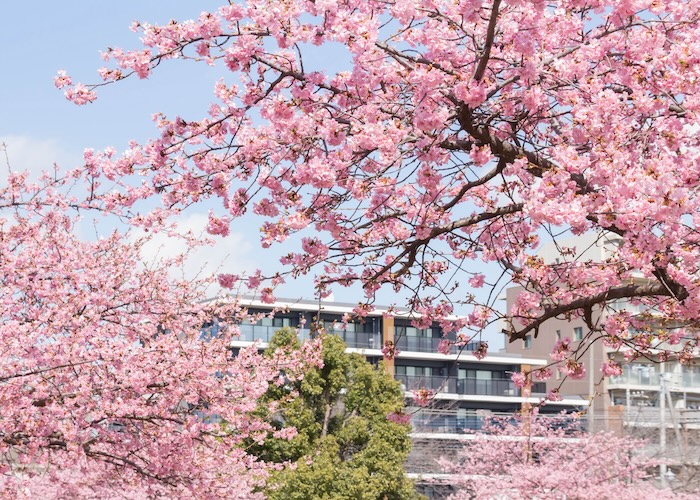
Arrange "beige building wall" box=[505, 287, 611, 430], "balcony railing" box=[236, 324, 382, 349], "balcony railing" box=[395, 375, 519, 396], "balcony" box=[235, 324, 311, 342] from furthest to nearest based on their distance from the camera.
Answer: "balcony railing" box=[395, 375, 519, 396], "beige building wall" box=[505, 287, 611, 430], "balcony railing" box=[236, 324, 382, 349], "balcony" box=[235, 324, 311, 342]

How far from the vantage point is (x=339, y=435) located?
28.1m

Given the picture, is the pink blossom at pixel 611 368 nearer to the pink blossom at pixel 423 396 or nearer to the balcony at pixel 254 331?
the pink blossom at pixel 423 396

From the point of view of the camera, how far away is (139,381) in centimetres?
1040

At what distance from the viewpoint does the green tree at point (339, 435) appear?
26.3 metres

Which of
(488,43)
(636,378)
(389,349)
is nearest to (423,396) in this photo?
(389,349)

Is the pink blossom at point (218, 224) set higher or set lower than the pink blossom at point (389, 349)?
higher

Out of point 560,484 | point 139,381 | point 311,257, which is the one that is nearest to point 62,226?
point 139,381

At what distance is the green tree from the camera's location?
1037 inches

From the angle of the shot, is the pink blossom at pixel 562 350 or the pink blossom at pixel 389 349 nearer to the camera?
the pink blossom at pixel 389 349

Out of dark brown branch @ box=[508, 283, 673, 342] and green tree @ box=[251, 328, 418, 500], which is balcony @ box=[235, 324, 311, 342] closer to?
green tree @ box=[251, 328, 418, 500]

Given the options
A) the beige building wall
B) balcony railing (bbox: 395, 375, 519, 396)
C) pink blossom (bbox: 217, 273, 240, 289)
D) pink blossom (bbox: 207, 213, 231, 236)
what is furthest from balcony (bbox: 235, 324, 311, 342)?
pink blossom (bbox: 207, 213, 231, 236)

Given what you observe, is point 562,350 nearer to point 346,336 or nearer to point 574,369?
point 574,369

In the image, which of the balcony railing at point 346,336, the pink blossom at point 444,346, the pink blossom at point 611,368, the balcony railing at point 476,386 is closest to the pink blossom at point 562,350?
the pink blossom at point 611,368

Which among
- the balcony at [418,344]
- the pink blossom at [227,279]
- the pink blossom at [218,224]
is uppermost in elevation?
the balcony at [418,344]
